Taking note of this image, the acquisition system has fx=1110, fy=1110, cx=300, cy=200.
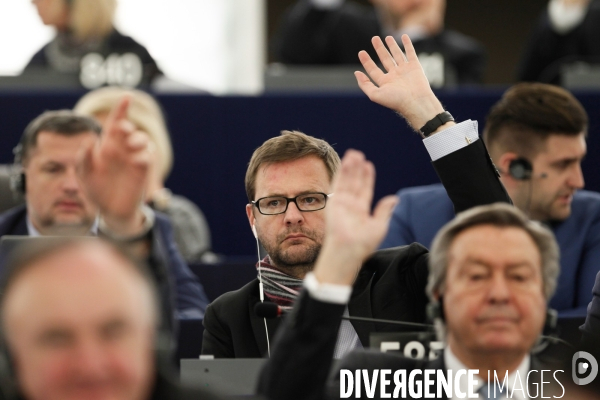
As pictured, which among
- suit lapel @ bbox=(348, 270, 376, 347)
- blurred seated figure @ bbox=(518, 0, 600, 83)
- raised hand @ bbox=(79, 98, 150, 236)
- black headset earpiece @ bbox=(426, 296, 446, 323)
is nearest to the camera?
raised hand @ bbox=(79, 98, 150, 236)

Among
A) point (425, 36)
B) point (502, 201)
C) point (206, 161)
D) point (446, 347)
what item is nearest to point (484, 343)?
point (446, 347)

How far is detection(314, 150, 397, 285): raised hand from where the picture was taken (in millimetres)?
1887

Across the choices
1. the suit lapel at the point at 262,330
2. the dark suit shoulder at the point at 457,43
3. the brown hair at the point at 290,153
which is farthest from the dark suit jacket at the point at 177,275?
the dark suit shoulder at the point at 457,43

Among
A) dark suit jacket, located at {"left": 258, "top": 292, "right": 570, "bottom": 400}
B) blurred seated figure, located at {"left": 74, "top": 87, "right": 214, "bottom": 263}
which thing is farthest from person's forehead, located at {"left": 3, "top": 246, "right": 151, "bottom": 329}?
blurred seated figure, located at {"left": 74, "top": 87, "right": 214, "bottom": 263}

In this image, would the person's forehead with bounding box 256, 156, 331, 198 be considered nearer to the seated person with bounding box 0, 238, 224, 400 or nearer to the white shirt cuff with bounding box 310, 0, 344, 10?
the seated person with bounding box 0, 238, 224, 400

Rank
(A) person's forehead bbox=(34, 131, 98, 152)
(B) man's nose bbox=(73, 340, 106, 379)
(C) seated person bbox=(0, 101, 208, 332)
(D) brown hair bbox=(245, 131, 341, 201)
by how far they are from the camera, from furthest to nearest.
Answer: (A) person's forehead bbox=(34, 131, 98, 152)
(C) seated person bbox=(0, 101, 208, 332)
(D) brown hair bbox=(245, 131, 341, 201)
(B) man's nose bbox=(73, 340, 106, 379)

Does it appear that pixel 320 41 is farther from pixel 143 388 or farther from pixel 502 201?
pixel 143 388

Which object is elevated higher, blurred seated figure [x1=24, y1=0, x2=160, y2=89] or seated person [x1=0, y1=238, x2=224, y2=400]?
blurred seated figure [x1=24, y1=0, x2=160, y2=89]

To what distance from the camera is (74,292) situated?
148 cm

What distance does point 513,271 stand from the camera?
2055 mm

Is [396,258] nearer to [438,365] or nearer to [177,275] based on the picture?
[438,365]

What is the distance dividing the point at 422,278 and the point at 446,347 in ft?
2.21

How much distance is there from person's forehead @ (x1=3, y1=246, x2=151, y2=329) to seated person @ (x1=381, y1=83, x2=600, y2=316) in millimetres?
2461

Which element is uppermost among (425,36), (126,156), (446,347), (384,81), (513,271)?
(425,36)
